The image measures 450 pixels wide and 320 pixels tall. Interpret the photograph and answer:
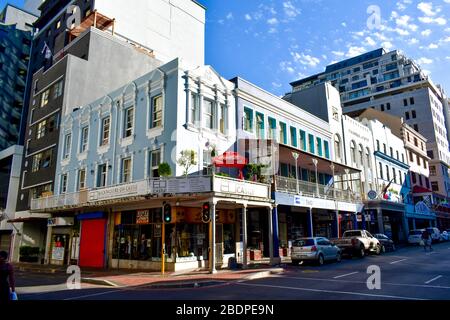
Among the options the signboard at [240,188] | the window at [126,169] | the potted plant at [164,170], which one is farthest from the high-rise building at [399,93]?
the potted plant at [164,170]

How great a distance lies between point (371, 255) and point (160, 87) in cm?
1936

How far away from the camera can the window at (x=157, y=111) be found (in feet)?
72.8

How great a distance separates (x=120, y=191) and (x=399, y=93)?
81.2 meters

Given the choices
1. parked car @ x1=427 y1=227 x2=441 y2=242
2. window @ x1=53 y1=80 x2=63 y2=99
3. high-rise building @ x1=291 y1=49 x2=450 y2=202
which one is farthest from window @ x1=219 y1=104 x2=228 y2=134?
high-rise building @ x1=291 y1=49 x2=450 y2=202

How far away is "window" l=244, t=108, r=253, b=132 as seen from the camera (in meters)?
25.8

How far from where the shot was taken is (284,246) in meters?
27.3

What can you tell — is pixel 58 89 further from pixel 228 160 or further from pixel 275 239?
pixel 275 239

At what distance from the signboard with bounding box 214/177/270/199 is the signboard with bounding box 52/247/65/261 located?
57.9 ft

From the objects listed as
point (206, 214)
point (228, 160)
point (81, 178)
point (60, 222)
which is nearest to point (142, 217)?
point (206, 214)

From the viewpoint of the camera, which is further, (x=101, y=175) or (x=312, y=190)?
(x=312, y=190)

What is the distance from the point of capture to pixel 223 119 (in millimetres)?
23984

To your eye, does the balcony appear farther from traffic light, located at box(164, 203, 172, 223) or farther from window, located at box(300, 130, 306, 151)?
window, located at box(300, 130, 306, 151)

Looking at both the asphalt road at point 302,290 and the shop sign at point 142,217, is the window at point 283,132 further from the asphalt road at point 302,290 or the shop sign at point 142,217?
the asphalt road at point 302,290

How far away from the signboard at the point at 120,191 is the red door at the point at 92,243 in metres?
2.97
